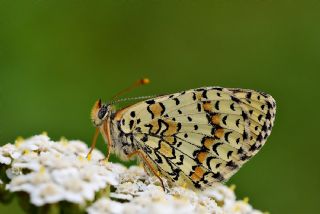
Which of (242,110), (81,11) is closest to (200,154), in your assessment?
(242,110)

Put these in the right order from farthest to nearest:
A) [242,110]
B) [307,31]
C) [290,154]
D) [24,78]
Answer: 1. [307,31]
2. [290,154]
3. [24,78]
4. [242,110]

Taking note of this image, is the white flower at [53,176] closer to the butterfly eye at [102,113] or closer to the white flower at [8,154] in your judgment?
the white flower at [8,154]

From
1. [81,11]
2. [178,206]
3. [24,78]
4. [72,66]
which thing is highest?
[81,11]

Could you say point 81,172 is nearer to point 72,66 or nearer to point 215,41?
point 72,66

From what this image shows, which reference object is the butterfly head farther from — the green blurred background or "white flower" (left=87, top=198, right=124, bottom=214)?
the green blurred background

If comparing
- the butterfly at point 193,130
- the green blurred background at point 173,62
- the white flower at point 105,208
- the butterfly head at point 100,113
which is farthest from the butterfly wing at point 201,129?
the green blurred background at point 173,62

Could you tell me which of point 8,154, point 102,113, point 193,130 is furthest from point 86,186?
point 193,130

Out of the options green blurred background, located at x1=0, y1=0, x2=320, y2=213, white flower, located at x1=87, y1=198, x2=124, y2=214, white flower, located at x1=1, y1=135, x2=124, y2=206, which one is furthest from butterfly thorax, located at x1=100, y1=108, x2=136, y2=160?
green blurred background, located at x1=0, y1=0, x2=320, y2=213
